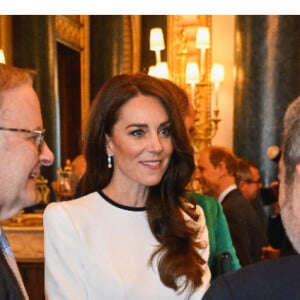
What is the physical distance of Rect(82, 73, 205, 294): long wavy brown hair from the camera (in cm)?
204

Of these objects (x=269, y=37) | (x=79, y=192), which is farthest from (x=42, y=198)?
(x=79, y=192)

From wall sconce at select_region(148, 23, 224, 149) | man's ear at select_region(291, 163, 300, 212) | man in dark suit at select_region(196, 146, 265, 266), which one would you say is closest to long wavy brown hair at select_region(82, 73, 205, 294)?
man's ear at select_region(291, 163, 300, 212)

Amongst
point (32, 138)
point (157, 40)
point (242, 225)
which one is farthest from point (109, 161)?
point (157, 40)

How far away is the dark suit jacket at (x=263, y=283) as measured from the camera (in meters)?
1.10

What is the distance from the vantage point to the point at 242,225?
143 inches

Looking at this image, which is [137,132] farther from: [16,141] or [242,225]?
[242,225]

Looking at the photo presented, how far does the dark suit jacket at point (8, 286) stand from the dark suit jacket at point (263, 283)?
0.40 m

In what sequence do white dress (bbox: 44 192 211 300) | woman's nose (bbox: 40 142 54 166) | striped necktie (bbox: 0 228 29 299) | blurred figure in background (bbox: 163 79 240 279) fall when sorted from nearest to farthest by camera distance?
striped necktie (bbox: 0 228 29 299), woman's nose (bbox: 40 142 54 166), white dress (bbox: 44 192 211 300), blurred figure in background (bbox: 163 79 240 279)

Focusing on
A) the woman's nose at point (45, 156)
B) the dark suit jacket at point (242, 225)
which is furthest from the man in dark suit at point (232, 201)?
the woman's nose at point (45, 156)

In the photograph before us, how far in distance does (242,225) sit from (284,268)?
253cm

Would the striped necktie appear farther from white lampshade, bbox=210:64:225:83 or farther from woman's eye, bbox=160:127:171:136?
white lampshade, bbox=210:64:225:83

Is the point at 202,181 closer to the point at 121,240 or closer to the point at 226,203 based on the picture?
the point at 226,203

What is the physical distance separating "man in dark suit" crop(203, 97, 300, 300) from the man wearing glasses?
53 cm

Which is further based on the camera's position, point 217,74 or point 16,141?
point 217,74
